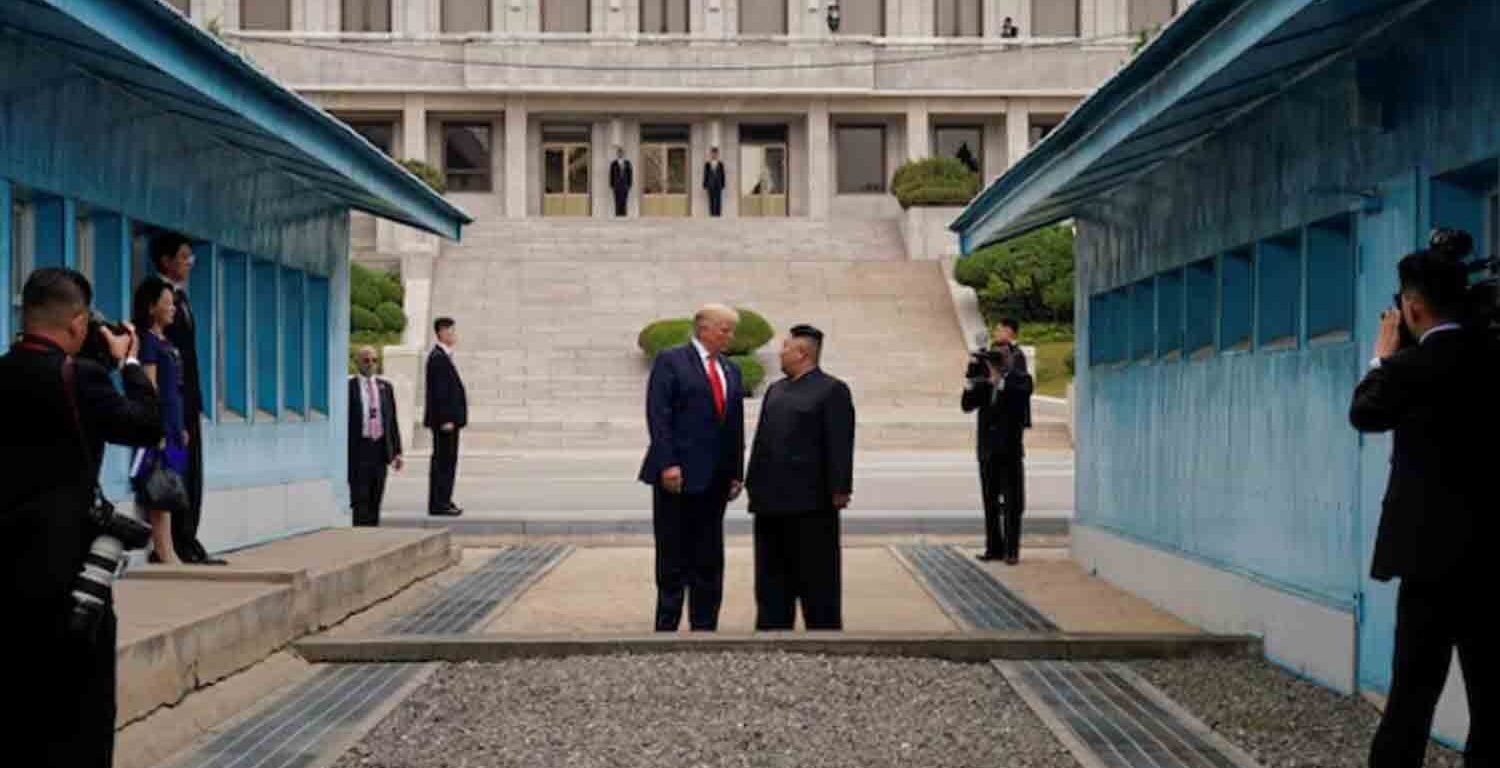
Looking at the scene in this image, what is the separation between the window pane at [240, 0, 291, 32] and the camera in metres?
63.1

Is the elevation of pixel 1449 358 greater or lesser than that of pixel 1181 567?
Result: greater

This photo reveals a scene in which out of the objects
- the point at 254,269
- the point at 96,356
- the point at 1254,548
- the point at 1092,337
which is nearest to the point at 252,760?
the point at 96,356

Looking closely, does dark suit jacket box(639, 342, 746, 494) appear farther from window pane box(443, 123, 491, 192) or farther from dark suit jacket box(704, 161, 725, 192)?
window pane box(443, 123, 491, 192)

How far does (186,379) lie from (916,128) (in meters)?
52.2

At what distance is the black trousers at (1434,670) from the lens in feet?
21.6

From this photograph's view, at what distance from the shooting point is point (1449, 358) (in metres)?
6.74

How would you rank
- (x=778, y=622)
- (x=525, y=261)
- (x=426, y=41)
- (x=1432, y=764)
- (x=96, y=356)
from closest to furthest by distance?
(x=1432, y=764) < (x=96, y=356) < (x=778, y=622) < (x=525, y=261) < (x=426, y=41)

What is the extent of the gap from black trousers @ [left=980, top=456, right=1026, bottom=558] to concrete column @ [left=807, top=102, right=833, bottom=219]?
45011mm

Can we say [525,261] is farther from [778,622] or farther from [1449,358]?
[1449,358]

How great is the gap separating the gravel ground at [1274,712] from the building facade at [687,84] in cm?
5096

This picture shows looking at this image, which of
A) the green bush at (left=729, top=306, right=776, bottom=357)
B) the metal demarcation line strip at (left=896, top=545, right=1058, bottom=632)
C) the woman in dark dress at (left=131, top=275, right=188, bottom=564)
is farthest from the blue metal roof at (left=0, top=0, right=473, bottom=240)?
the green bush at (left=729, top=306, right=776, bottom=357)

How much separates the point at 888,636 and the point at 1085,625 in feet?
8.11

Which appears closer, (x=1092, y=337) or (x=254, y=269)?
(x=254, y=269)

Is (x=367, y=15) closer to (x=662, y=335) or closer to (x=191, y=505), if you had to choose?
(x=662, y=335)
